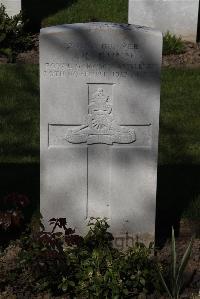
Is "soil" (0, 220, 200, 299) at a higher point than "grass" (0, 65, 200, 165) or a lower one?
lower

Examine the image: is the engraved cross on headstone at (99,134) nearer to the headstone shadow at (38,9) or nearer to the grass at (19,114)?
the grass at (19,114)

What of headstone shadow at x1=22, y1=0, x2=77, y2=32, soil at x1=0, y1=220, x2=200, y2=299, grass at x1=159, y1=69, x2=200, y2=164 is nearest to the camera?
soil at x1=0, y1=220, x2=200, y2=299

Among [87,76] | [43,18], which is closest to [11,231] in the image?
[87,76]

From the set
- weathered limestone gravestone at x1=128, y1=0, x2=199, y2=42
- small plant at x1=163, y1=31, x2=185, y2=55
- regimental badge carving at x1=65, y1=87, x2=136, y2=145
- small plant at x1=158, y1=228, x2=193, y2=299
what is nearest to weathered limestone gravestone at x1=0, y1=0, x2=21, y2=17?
weathered limestone gravestone at x1=128, y1=0, x2=199, y2=42

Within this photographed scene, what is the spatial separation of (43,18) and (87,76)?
30.0ft

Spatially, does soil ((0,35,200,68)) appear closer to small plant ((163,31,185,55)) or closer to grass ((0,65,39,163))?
small plant ((163,31,185,55))

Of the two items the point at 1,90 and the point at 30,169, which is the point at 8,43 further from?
the point at 30,169

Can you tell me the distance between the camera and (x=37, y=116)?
8.80m

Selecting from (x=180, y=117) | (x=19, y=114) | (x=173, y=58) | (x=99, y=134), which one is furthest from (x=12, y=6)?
(x=99, y=134)

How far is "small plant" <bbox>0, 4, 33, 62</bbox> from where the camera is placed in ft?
38.2

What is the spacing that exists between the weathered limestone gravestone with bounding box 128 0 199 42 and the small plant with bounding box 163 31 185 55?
1.44 ft

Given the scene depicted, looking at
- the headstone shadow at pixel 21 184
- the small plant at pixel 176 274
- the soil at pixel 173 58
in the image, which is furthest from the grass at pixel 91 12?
the small plant at pixel 176 274

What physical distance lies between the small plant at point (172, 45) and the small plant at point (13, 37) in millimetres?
2339

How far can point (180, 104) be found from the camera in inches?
376
